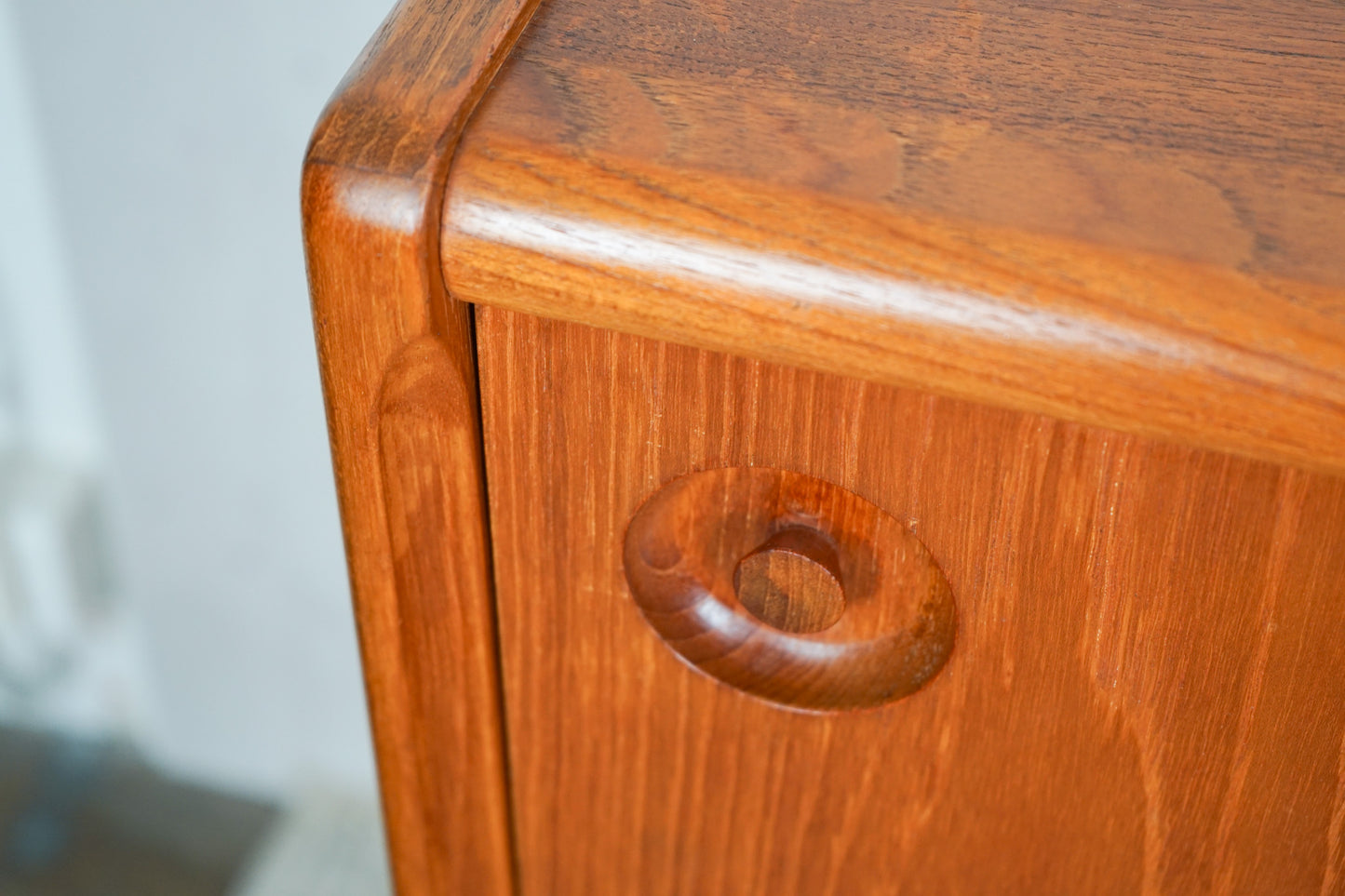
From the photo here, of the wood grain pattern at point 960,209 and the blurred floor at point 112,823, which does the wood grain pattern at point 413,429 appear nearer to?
the wood grain pattern at point 960,209

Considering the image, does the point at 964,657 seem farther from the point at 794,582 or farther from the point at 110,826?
the point at 110,826

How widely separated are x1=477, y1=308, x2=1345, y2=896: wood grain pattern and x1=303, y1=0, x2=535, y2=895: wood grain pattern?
0.01m

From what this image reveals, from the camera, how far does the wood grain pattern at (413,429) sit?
234mm

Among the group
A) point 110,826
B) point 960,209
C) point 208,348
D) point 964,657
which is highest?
point 960,209

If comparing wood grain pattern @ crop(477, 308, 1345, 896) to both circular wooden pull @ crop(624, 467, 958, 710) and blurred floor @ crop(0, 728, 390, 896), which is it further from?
blurred floor @ crop(0, 728, 390, 896)

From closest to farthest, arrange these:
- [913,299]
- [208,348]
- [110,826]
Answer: [913,299]
[208,348]
[110,826]

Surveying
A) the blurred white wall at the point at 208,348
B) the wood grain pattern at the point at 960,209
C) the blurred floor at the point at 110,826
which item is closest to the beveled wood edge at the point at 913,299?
the wood grain pattern at the point at 960,209

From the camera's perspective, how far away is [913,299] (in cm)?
21

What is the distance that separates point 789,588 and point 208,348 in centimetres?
59

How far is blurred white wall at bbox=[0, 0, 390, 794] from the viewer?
2.06ft

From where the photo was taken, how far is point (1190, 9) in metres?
0.27

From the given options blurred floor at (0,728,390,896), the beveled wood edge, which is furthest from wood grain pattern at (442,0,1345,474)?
blurred floor at (0,728,390,896)

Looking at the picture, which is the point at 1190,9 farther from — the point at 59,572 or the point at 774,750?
the point at 59,572

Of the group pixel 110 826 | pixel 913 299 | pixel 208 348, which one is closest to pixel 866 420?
pixel 913 299
